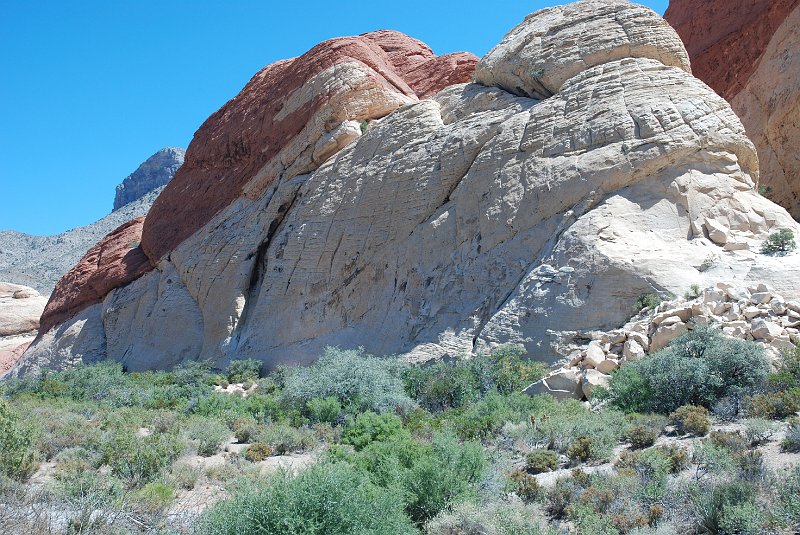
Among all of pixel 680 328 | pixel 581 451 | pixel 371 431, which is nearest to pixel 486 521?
pixel 581 451

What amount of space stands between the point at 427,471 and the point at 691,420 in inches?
138

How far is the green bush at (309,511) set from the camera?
4.94 m

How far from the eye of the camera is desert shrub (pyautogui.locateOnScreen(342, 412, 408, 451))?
29.4ft

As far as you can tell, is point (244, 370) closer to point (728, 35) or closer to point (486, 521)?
point (486, 521)

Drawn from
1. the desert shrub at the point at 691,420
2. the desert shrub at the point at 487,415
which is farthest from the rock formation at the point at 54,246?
the desert shrub at the point at 691,420

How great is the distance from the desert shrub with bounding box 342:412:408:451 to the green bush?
3.44m

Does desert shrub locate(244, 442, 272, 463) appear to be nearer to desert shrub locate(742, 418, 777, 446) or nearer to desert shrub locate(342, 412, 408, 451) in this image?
desert shrub locate(342, 412, 408, 451)

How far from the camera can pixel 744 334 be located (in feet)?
36.3

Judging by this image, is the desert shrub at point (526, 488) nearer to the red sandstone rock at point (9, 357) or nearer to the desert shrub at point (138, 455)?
the desert shrub at point (138, 455)

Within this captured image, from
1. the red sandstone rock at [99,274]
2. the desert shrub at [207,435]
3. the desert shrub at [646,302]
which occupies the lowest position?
the desert shrub at [646,302]

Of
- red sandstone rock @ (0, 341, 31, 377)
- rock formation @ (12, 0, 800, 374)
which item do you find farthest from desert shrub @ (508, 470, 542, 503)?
red sandstone rock @ (0, 341, 31, 377)

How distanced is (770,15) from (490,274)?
19.5 meters

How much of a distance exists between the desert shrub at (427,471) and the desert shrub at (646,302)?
6.64 m

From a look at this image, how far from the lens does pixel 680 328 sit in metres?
11.5
